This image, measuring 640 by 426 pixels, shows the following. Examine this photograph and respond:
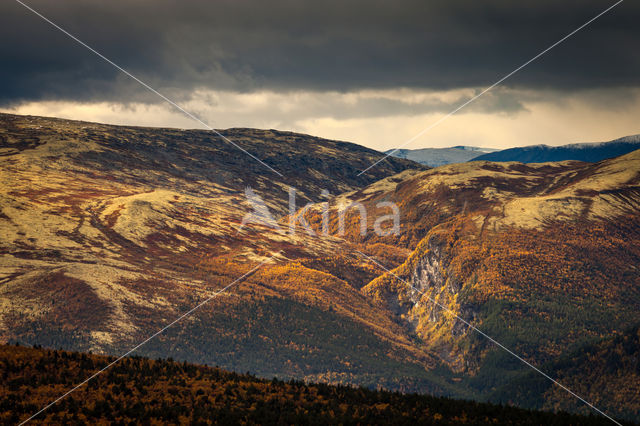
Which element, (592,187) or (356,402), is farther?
(592,187)

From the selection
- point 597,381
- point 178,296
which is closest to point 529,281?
point 597,381

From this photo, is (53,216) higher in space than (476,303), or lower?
higher

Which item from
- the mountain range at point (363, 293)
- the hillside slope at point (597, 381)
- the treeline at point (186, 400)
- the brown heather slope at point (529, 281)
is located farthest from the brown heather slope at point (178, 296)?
the treeline at point (186, 400)

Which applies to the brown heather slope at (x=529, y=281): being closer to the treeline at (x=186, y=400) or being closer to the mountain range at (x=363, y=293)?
the mountain range at (x=363, y=293)

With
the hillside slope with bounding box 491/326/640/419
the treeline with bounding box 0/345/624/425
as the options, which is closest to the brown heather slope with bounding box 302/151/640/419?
the hillside slope with bounding box 491/326/640/419

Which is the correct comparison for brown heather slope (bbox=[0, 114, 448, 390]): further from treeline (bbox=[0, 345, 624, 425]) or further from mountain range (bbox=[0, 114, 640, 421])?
treeline (bbox=[0, 345, 624, 425])

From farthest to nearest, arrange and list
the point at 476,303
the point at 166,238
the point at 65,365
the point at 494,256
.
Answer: the point at 166,238 < the point at 494,256 < the point at 476,303 < the point at 65,365

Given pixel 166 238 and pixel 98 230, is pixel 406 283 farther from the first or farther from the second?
pixel 98 230

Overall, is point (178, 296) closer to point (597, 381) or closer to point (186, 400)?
point (597, 381)

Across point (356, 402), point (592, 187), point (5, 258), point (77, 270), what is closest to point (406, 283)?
point (592, 187)
